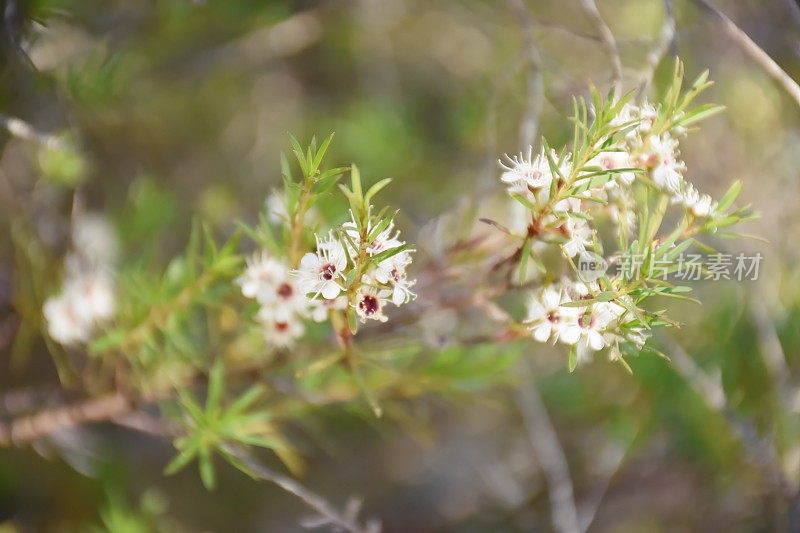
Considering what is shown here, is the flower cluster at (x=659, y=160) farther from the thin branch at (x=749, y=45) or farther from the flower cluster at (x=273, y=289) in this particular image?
the flower cluster at (x=273, y=289)

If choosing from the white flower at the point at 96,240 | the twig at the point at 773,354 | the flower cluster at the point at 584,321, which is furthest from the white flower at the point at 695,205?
the white flower at the point at 96,240

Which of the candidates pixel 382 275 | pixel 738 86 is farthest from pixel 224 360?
pixel 738 86

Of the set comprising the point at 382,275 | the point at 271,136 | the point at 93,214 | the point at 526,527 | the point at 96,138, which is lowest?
the point at 526,527

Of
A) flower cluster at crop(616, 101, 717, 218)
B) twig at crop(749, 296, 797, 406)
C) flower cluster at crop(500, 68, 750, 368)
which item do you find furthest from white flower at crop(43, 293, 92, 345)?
twig at crop(749, 296, 797, 406)

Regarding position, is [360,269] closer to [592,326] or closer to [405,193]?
[592,326]

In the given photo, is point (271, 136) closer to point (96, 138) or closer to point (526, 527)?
point (96, 138)

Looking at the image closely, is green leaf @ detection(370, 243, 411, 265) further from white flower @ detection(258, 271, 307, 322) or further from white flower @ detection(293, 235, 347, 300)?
white flower @ detection(258, 271, 307, 322)
